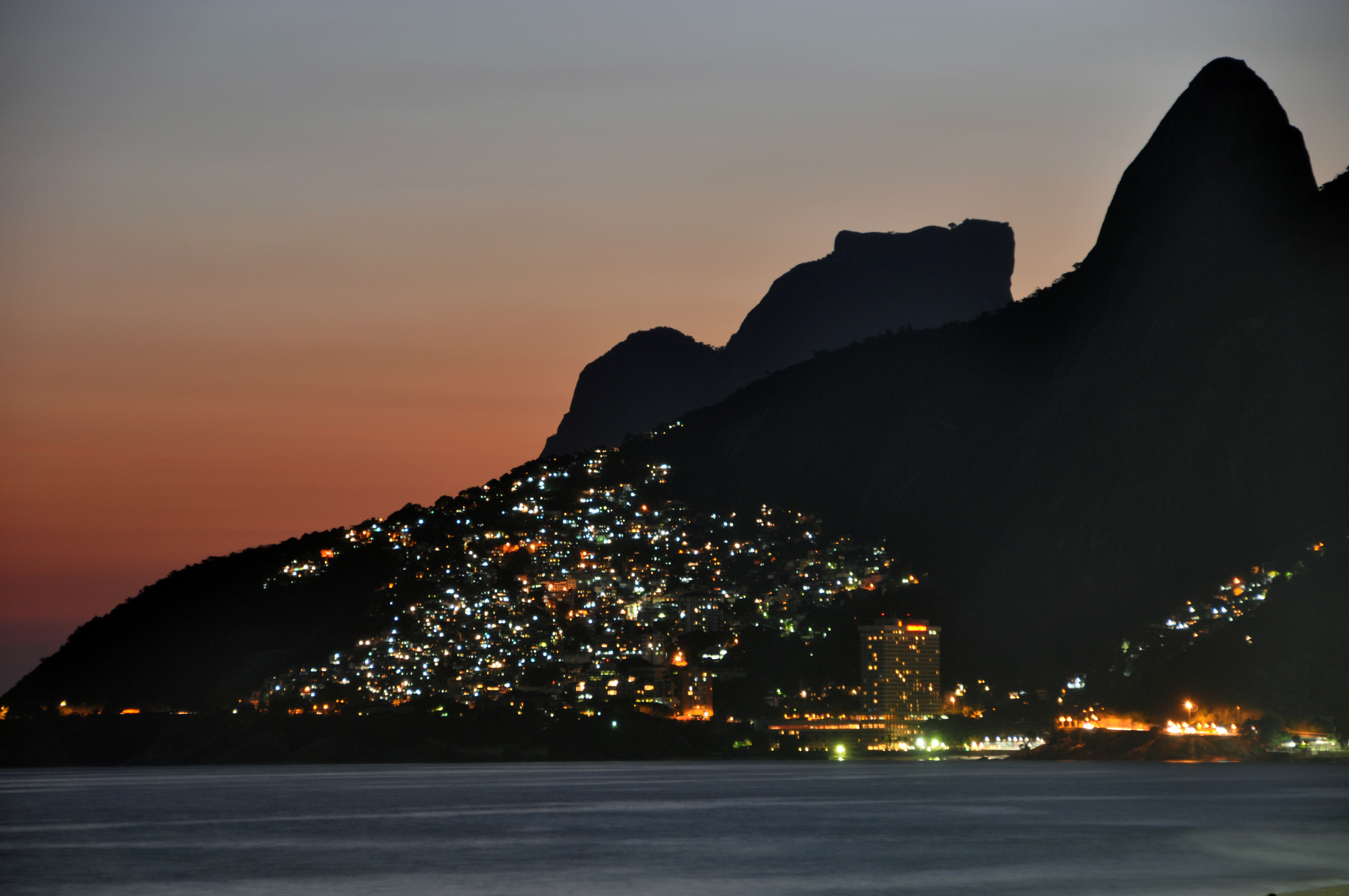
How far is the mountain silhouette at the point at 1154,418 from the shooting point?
138m

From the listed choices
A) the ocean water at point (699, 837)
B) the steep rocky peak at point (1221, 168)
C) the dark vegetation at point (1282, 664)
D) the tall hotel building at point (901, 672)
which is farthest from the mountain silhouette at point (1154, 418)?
the ocean water at point (699, 837)

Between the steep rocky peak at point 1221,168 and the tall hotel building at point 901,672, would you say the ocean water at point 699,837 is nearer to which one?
the tall hotel building at point 901,672

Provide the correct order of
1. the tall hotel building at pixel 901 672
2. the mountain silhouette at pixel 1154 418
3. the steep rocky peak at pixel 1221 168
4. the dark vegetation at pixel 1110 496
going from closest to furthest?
the dark vegetation at pixel 1110 496 → the mountain silhouette at pixel 1154 418 → the steep rocky peak at pixel 1221 168 → the tall hotel building at pixel 901 672

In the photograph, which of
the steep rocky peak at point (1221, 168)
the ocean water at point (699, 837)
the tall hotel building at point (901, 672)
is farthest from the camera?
the tall hotel building at point (901, 672)

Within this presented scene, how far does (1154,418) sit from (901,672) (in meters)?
42.1

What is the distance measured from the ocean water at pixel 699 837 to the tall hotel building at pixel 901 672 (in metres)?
57.1

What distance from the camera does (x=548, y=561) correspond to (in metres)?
195

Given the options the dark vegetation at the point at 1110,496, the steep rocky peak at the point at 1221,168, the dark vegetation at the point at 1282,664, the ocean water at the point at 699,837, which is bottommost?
the ocean water at the point at 699,837

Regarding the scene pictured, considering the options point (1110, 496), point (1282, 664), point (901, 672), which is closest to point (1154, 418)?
point (1110, 496)

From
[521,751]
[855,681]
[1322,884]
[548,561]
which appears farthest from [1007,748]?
[1322,884]

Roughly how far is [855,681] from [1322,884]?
135105 mm

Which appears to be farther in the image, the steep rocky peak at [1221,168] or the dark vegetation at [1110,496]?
the steep rocky peak at [1221,168]

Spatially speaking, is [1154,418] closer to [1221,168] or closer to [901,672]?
[1221,168]

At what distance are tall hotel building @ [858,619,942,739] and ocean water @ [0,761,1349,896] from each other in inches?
2250
